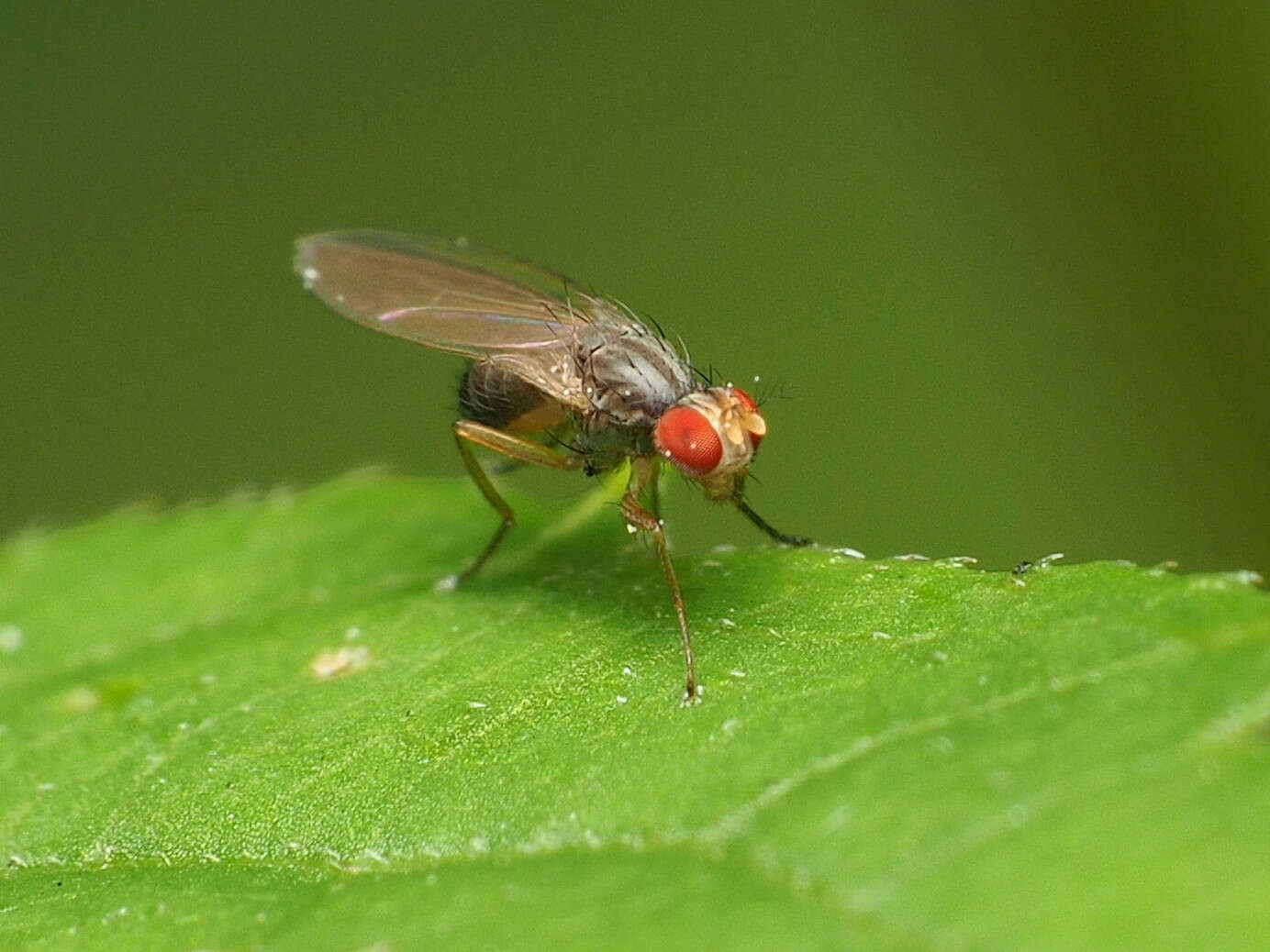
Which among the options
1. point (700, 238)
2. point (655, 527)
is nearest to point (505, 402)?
point (655, 527)

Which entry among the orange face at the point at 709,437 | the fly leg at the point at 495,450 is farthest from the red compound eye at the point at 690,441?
the fly leg at the point at 495,450

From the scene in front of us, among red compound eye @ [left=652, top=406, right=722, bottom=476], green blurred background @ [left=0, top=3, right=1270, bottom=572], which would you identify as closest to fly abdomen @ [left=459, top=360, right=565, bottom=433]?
red compound eye @ [left=652, top=406, right=722, bottom=476]

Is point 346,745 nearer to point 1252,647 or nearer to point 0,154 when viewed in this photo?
point 1252,647

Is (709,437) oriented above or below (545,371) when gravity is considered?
below

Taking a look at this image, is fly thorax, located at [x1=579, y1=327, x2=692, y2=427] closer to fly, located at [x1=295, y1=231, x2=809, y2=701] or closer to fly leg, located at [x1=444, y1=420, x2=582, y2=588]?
fly, located at [x1=295, y1=231, x2=809, y2=701]

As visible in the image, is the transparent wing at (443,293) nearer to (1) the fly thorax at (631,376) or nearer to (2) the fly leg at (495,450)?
(1) the fly thorax at (631,376)

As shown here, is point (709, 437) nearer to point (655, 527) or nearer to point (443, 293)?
point (655, 527)
